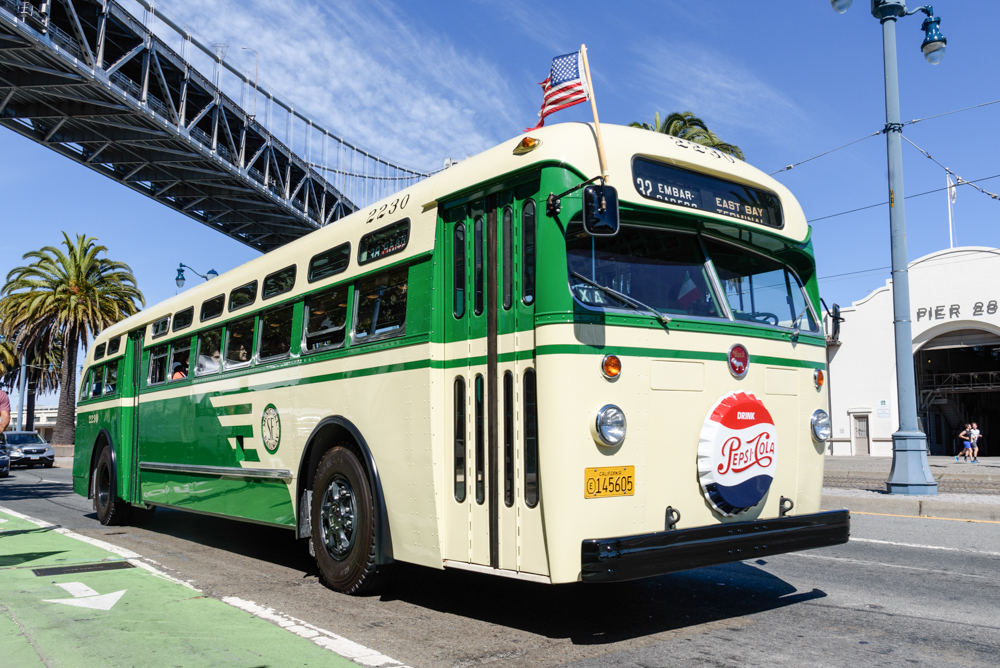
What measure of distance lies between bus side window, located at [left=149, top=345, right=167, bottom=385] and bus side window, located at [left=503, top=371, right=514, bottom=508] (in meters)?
7.00

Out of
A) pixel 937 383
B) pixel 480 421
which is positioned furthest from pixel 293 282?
pixel 937 383

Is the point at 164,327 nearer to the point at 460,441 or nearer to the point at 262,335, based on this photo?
the point at 262,335

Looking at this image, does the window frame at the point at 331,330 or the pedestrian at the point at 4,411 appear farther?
the pedestrian at the point at 4,411

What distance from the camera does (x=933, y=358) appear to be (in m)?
42.6

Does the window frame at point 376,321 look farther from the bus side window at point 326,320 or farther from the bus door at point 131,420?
the bus door at point 131,420

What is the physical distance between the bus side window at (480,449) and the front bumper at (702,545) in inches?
35.2

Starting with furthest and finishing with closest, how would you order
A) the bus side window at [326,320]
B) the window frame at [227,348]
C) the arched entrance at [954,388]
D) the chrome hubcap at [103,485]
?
the arched entrance at [954,388]
the chrome hubcap at [103,485]
the window frame at [227,348]
the bus side window at [326,320]

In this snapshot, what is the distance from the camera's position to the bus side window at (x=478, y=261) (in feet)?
17.4

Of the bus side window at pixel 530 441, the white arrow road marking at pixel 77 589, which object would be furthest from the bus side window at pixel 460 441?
the white arrow road marking at pixel 77 589

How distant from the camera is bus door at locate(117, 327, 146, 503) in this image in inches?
446

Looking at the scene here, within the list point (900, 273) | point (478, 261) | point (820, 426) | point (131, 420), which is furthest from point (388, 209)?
point (900, 273)

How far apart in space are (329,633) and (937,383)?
A: 44.2 metres

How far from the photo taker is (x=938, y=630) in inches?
199

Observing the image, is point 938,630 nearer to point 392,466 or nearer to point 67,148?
point 392,466
